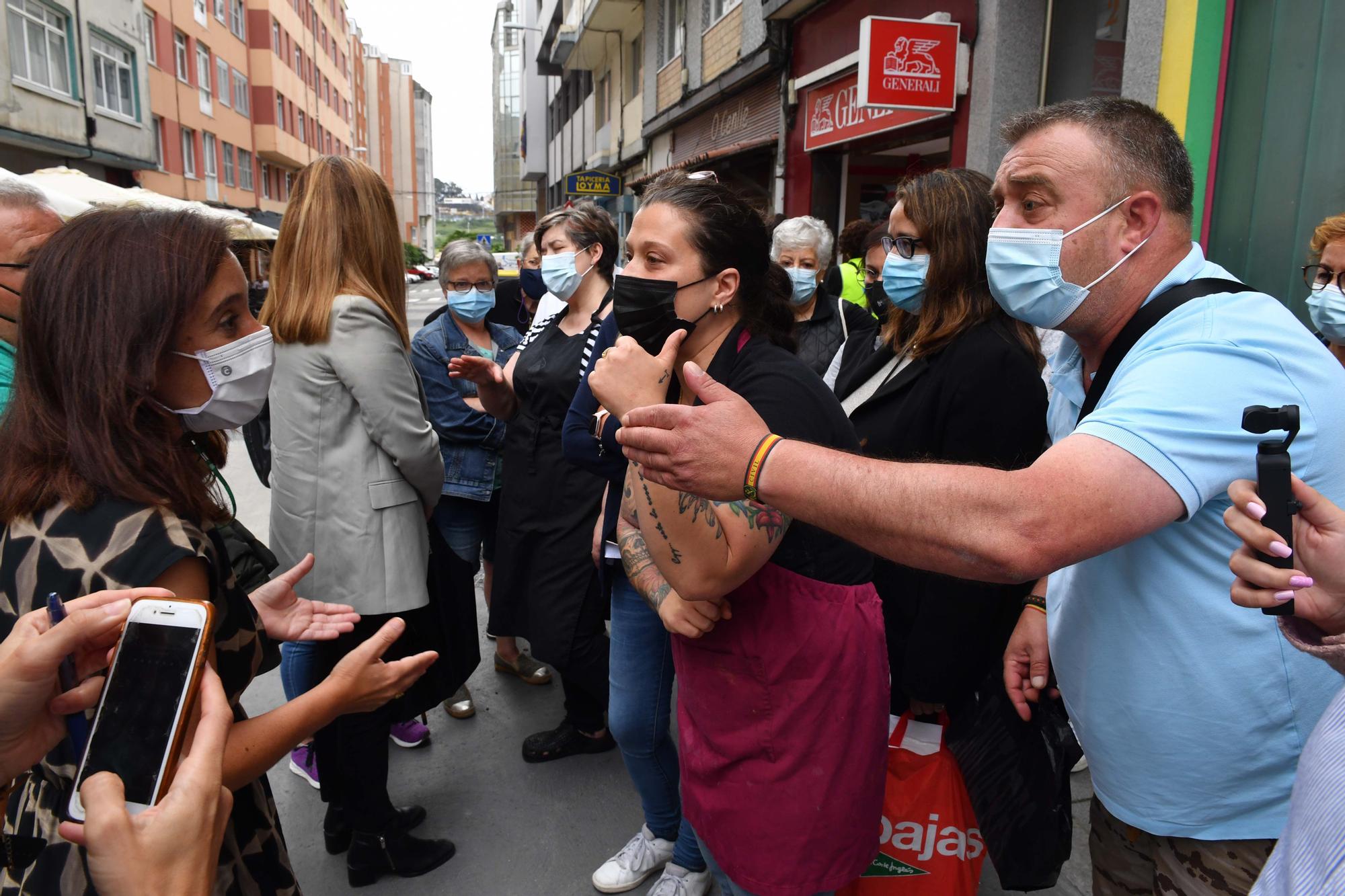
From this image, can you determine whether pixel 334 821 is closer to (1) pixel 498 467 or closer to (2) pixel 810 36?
(1) pixel 498 467

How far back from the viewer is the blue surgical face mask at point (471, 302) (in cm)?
433

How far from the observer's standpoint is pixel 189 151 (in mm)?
29125

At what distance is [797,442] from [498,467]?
2970 millimetres

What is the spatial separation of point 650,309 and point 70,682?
1375 mm

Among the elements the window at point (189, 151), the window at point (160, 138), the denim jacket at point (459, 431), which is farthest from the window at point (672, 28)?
the window at point (189, 151)

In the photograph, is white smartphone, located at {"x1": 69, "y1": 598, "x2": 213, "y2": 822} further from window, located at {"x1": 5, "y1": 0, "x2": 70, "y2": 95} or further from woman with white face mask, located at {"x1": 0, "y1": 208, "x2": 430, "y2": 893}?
window, located at {"x1": 5, "y1": 0, "x2": 70, "y2": 95}

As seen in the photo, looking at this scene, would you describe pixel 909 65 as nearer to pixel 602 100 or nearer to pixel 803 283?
pixel 803 283

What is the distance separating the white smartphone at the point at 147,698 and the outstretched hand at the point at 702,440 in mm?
649

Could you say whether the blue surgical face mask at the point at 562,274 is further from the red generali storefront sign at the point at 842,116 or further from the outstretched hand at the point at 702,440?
the red generali storefront sign at the point at 842,116

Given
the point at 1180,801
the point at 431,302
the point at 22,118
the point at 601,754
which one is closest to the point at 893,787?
the point at 1180,801

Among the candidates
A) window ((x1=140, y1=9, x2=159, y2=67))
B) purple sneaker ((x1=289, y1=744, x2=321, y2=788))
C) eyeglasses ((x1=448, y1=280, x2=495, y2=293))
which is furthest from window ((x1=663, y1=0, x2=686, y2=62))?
window ((x1=140, y1=9, x2=159, y2=67))

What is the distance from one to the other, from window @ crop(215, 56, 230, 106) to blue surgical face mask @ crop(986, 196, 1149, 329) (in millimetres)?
37425

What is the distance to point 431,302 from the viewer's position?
37062mm

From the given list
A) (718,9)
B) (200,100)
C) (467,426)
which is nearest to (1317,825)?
(467,426)
